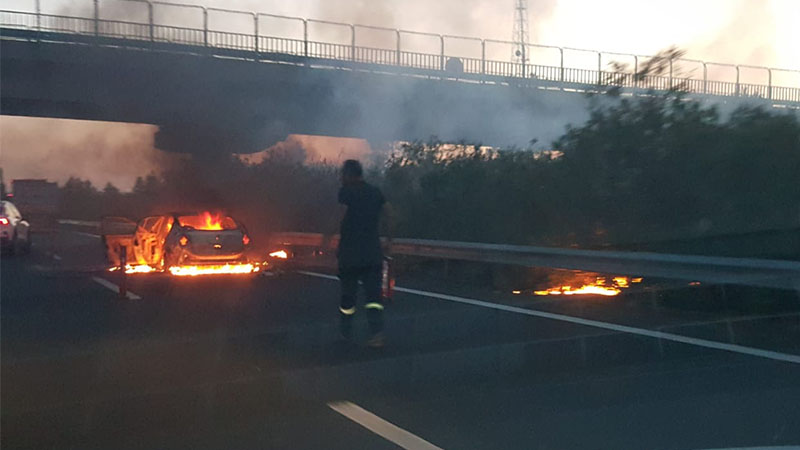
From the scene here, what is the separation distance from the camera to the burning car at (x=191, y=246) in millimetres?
14172

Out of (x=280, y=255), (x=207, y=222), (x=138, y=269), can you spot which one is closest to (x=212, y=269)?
(x=207, y=222)

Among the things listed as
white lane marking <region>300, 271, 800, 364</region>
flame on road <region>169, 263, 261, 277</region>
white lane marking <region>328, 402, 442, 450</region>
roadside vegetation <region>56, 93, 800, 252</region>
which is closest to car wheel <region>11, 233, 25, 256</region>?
roadside vegetation <region>56, 93, 800, 252</region>

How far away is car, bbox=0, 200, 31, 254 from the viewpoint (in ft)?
73.5

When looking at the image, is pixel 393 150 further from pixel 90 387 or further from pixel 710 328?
pixel 90 387

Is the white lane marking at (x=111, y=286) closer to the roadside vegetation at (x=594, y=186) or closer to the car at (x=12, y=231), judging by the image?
the roadside vegetation at (x=594, y=186)

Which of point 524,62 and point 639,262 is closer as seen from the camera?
point 639,262

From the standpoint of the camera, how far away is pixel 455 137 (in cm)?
2823

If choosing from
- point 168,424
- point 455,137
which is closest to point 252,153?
point 455,137

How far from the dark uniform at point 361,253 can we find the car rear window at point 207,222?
616 cm

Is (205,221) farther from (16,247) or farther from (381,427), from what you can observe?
(16,247)

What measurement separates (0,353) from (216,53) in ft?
59.3

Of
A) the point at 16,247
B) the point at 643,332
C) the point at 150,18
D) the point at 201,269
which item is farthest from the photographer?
the point at 150,18

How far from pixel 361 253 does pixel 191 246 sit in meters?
6.03

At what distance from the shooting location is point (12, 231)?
22.6 metres
